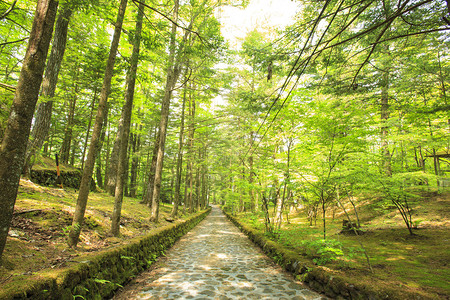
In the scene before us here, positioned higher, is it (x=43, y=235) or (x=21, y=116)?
(x=21, y=116)

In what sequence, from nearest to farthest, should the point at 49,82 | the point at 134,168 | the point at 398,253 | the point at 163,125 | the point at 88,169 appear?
the point at 88,169 < the point at 398,253 < the point at 49,82 < the point at 163,125 < the point at 134,168

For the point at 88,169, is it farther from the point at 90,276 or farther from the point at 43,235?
the point at 90,276

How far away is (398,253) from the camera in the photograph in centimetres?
512

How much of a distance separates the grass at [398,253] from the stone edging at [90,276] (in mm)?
3729

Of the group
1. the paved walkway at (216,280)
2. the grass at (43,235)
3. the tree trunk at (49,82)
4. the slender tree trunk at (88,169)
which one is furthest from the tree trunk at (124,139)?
the tree trunk at (49,82)

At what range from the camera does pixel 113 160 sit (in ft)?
38.6

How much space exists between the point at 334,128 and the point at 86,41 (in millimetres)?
11286

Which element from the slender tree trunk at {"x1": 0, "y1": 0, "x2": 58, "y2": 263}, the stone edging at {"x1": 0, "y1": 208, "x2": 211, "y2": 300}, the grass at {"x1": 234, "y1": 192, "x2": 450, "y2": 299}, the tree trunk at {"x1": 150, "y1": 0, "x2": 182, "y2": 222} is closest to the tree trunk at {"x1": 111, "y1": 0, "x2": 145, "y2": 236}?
the stone edging at {"x1": 0, "y1": 208, "x2": 211, "y2": 300}

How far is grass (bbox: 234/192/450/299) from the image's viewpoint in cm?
331

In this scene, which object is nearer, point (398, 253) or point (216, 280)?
point (216, 280)

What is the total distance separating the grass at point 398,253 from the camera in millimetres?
3312

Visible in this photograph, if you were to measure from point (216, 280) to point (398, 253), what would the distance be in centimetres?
463

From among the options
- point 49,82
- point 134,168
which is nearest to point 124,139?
point 49,82

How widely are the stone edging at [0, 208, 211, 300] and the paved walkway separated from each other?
0.31 m
